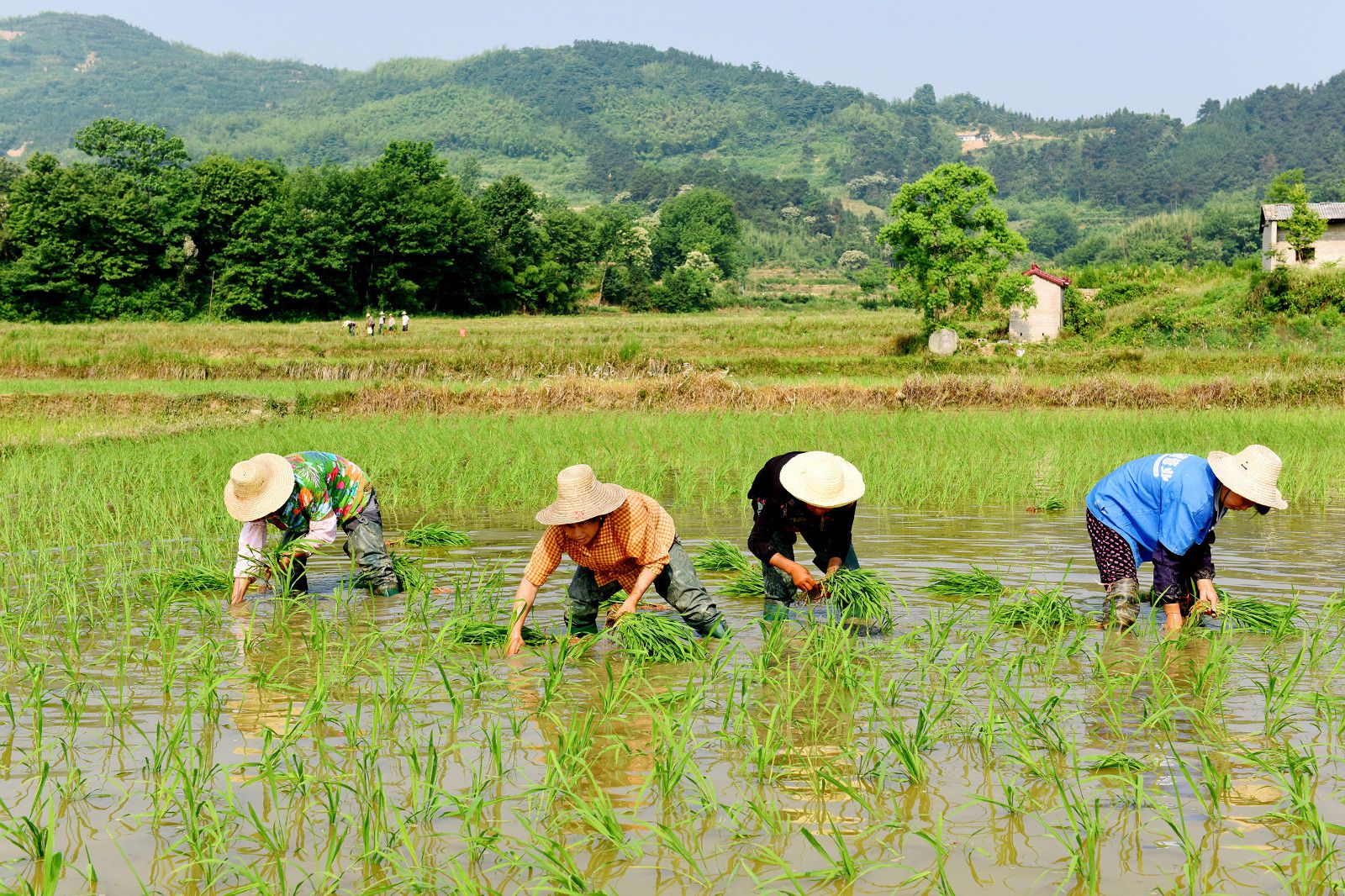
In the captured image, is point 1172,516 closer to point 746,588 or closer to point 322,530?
point 746,588

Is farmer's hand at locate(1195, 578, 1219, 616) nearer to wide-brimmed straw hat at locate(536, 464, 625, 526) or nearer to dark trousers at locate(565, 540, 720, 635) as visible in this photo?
dark trousers at locate(565, 540, 720, 635)

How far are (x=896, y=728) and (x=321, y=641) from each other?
7.19 ft

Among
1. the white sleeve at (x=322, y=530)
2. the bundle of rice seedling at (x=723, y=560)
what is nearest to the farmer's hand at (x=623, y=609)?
the white sleeve at (x=322, y=530)

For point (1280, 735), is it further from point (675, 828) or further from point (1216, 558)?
point (1216, 558)

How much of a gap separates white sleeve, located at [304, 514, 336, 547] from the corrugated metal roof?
3469 centimetres

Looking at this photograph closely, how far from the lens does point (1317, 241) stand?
34844 millimetres

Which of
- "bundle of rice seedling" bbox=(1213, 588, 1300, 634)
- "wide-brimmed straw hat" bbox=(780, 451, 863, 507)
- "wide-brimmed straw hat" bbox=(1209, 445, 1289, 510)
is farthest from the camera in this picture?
"bundle of rice seedling" bbox=(1213, 588, 1300, 634)

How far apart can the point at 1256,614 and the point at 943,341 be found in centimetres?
2579

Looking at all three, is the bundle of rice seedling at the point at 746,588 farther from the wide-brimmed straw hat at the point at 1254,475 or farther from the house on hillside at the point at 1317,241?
the house on hillside at the point at 1317,241

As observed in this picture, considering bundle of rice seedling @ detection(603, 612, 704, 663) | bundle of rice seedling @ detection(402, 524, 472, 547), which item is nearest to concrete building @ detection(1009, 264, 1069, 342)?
bundle of rice seedling @ detection(402, 524, 472, 547)

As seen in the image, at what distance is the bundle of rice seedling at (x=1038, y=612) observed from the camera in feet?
17.1

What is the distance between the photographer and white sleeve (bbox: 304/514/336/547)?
5746mm

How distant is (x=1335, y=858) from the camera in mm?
3008

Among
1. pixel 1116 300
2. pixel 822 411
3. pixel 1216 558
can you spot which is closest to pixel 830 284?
pixel 1116 300
